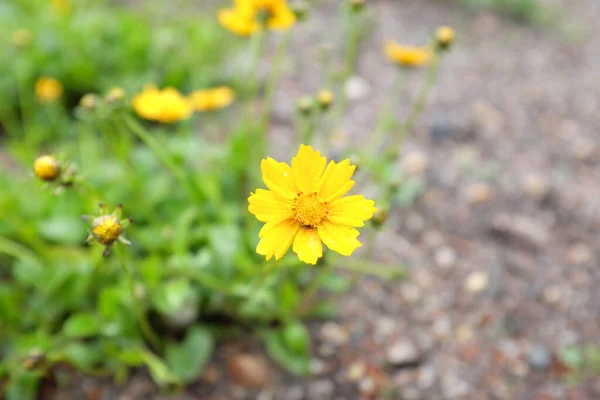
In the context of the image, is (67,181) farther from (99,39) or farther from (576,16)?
(576,16)

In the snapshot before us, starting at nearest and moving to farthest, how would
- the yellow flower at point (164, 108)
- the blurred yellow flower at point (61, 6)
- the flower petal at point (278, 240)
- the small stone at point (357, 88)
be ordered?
the flower petal at point (278, 240) → the yellow flower at point (164, 108) → the small stone at point (357, 88) → the blurred yellow flower at point (61, 6)

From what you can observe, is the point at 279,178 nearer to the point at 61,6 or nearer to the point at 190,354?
the point at 190,354

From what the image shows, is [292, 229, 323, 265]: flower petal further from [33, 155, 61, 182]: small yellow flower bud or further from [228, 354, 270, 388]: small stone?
[228, 354, 270, 388]: small stone

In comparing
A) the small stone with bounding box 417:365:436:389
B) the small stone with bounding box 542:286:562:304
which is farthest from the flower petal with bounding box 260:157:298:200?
the small stone with bounding box 542:286:562:304

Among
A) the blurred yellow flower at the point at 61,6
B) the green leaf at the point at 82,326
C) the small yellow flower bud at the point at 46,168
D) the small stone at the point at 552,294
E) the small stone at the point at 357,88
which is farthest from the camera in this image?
the blurred yellow flower at the point at 61,6

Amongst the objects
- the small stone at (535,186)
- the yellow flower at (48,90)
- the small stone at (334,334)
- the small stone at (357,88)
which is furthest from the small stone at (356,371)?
the yellow flower at (48,90)

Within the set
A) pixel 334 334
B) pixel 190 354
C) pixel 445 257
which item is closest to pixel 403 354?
pixel 334 334

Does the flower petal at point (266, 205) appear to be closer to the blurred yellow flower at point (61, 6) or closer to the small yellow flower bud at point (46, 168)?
the small yellow flower bud at point (46, 168)

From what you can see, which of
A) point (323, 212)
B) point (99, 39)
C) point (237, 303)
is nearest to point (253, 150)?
point (237, 303)
